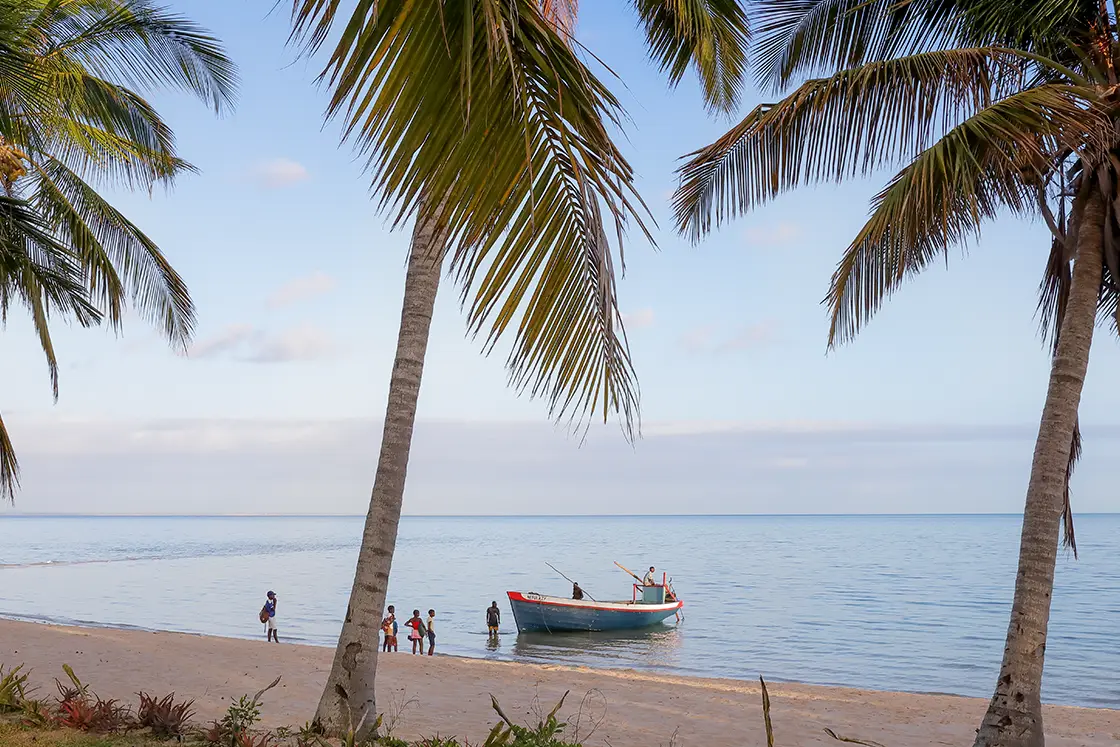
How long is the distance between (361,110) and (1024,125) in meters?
5.15

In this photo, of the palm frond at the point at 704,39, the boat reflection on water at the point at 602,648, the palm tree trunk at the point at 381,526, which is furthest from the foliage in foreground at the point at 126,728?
the boat reflection on water at the point at 602,648

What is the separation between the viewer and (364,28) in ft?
6.70

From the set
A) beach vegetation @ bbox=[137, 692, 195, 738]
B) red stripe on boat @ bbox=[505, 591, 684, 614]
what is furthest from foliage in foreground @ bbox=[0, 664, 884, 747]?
red stripe on boat @ bbox=[505, 591, 684, 614]

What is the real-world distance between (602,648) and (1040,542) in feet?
73.8

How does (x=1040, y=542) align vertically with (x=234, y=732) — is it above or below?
above

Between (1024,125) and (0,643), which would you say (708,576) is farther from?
(1024,125)

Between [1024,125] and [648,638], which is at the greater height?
[1024,125]

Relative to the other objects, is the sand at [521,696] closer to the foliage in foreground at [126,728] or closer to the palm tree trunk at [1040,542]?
the foliage in foreground at [126,728]

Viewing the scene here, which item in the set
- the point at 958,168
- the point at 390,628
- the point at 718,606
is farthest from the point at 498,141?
the point at 718,606

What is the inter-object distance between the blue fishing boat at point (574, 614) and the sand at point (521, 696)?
908 centimetres

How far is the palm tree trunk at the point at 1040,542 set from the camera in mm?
6988

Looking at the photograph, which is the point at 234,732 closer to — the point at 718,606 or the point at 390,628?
the point at 390,628

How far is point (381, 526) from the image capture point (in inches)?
284

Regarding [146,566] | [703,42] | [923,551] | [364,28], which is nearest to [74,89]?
[703,42]
